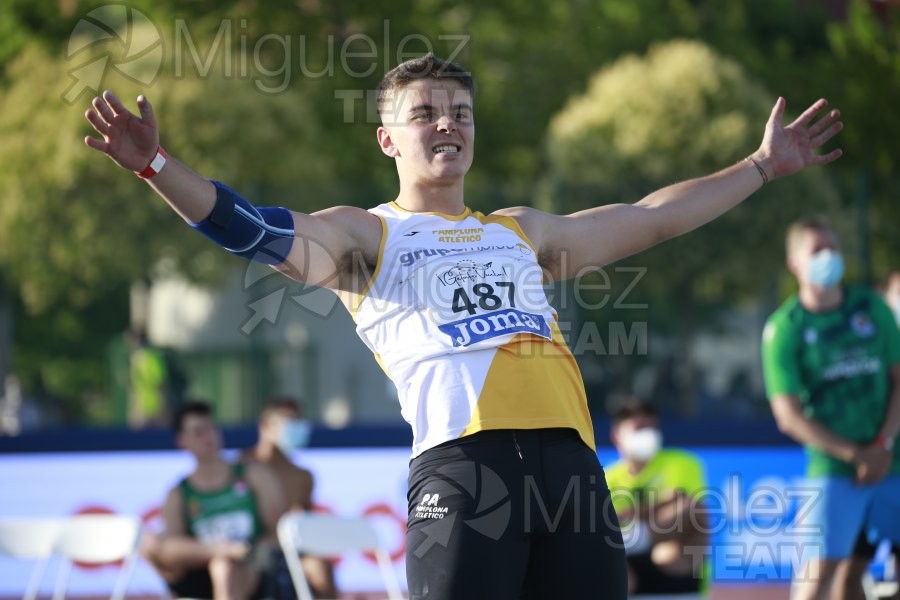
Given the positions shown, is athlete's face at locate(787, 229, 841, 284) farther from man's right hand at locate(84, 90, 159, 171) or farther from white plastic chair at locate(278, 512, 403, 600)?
man's right hand at locate(84, 90, 159, 171)

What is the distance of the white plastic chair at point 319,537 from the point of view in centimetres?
798

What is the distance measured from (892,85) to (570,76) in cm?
641

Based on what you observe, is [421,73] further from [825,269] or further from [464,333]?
[825,269]

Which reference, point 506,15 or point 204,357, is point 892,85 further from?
point 204,357

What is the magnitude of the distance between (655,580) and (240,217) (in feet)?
16.6

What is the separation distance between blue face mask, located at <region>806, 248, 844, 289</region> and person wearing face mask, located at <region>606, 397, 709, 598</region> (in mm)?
1725

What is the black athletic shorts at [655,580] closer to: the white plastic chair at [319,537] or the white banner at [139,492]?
the white plastic chair at [319,537]

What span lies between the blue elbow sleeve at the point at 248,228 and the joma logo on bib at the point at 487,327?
0.49 metres

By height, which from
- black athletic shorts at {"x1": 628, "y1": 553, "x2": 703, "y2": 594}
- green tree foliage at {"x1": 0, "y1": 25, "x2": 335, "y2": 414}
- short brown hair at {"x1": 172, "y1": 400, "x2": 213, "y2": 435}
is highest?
green tree foliage at {"x1": 0, "y1": 25, "x2": 335, "y2": 414}

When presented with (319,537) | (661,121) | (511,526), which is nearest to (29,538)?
(319,537)

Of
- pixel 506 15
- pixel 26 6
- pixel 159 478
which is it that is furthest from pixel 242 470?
pixel 506 15

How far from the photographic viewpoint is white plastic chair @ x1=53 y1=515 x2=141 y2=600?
811 centimetres

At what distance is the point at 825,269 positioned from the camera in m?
6.94
